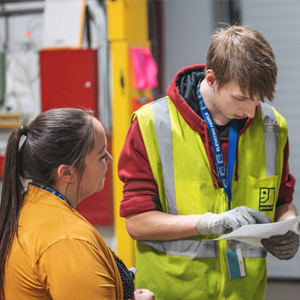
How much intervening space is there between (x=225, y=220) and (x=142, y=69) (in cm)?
200

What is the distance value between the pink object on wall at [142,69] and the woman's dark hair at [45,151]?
1912mm

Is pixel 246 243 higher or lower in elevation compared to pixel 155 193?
lower

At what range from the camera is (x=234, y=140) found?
1.41m

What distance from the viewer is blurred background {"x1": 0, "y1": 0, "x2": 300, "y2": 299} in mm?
2866

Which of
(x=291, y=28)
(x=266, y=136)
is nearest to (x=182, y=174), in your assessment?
(x=266, y=136)

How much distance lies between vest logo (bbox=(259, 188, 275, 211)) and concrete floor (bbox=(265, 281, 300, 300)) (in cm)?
233

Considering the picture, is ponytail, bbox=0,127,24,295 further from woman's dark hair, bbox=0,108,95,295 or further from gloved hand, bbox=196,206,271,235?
gloved hand, bbox=196,206,271,235

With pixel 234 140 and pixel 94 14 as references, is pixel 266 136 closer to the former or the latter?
pixel 234 140

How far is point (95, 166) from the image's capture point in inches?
46.1

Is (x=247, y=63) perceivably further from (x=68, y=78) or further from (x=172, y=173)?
(x=68, y=78)

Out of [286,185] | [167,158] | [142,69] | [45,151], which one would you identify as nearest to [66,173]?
[45,151]

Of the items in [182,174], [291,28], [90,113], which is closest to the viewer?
[90,113]

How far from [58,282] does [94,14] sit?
106 inches

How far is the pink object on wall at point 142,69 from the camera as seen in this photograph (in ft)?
9.77
